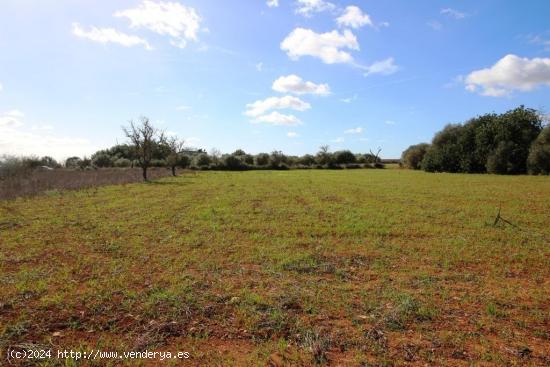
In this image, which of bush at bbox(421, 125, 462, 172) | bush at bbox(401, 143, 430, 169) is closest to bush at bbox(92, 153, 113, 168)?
bush at bbox(401, 143, 430, 169)

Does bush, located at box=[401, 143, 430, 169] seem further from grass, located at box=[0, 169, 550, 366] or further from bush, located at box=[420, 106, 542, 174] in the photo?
grass, located at box=[0, 169, 550, 366]

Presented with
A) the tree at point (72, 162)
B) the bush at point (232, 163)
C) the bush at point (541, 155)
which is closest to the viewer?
the bush at point (541, 155)

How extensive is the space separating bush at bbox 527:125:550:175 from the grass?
3368cm

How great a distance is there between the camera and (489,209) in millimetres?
15172

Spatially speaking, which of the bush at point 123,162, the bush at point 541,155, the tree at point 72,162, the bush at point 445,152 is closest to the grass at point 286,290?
the bush at point 541,155

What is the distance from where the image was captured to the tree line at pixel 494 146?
40188mm

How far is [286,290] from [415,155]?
67105mm

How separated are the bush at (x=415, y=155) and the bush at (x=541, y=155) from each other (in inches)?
968

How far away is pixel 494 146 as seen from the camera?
47.3 m

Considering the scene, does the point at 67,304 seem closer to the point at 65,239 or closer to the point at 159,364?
the point at 159,364

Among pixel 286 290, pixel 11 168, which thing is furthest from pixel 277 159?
pixel 286 290

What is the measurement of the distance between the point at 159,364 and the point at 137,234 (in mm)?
7192

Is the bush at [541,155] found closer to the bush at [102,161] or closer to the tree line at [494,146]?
the tree line at [494,146]

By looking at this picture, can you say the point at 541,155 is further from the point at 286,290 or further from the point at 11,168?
the point at 11,168
